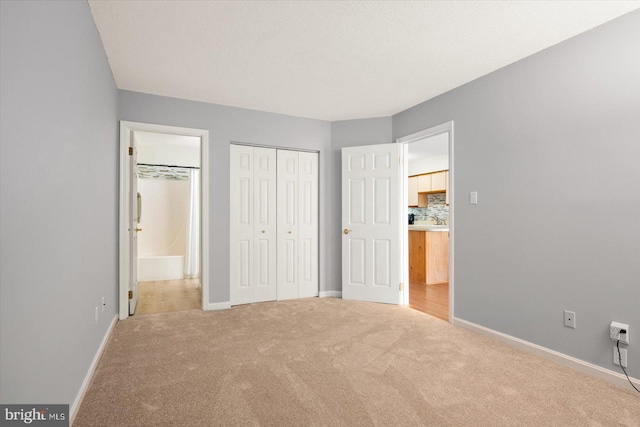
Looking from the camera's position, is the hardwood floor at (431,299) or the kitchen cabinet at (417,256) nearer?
the hardwood floor at (431,299)

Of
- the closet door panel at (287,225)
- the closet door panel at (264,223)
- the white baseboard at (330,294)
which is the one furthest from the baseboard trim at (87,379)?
the white baseboard at (330,294)

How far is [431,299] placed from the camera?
458cm

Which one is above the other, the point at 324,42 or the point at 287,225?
the point at 324,42

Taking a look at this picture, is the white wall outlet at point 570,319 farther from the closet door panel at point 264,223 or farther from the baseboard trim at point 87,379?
the baseboard trim at point 87,379

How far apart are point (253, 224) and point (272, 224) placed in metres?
0.26

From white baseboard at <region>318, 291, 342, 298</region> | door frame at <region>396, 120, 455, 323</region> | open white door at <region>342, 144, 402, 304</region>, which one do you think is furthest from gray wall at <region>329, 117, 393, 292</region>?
door frame at <region>396, 120, 455, 323</region>

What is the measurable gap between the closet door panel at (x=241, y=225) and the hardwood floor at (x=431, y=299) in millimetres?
2136

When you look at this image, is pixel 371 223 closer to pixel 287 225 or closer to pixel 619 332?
pixel 287 225

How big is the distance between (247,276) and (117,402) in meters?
2.32

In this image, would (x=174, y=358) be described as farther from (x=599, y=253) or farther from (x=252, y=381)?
(x=599, y=253)

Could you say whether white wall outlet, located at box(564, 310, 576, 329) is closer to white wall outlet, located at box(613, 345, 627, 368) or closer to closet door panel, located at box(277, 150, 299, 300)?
white wall outlet, located at box(613, 345, 627, 368)

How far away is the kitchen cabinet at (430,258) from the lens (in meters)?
5.76

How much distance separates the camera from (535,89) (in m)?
2.74

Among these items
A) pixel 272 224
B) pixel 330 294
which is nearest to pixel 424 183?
pixel 330 294
